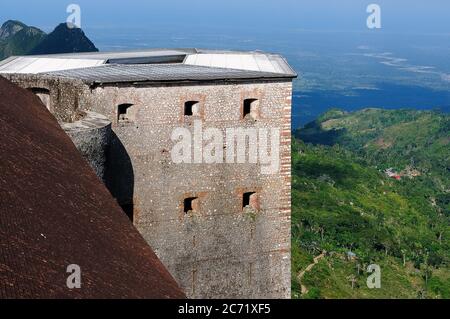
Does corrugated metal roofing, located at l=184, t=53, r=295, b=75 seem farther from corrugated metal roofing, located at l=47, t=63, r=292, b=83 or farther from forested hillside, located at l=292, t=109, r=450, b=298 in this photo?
forested hillside, located at l=292, t=109, r=450, b=298

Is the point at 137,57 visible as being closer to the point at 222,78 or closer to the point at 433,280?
the point at 222,78

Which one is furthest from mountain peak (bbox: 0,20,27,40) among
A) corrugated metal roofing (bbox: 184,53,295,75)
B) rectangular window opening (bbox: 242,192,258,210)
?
rectangular window opening (bbox: 242,192,258,210)

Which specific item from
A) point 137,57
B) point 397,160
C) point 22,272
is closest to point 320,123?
point 397,160

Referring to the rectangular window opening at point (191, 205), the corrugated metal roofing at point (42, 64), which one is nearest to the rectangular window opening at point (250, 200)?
the rectangular window opening at point (191, 205)

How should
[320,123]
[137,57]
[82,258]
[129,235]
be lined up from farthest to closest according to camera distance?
1. [320,123]
2. [137,57]
3. [129,235]
4. [82,258]

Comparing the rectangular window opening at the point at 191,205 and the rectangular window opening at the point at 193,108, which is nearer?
the rectangular window opening at the point at 193,108

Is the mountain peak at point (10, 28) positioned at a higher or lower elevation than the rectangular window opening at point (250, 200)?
lower

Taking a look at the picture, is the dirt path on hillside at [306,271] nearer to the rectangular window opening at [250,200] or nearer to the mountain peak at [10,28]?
the rectangular window opening at [250,200]
